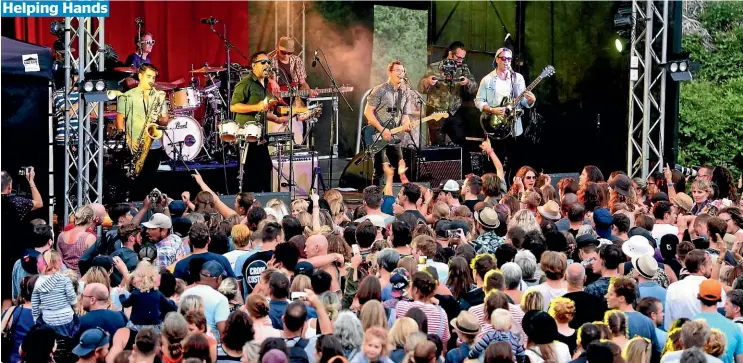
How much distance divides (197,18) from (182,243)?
8.44m

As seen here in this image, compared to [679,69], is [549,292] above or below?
below

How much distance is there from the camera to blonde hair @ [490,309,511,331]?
21.0 ft

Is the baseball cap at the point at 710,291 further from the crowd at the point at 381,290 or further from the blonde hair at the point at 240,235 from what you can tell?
the blonde hair at the point at 240,235

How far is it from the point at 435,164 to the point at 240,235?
24.8ft

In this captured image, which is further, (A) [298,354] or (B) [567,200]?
(B) [567,200]

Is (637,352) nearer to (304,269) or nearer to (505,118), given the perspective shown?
(304,269)

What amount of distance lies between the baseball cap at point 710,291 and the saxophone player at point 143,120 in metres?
8.68

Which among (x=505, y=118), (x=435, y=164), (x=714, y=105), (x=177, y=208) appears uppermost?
(x=714, y=105)

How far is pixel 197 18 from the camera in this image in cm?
1697

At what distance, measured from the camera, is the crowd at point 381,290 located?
6395 mm

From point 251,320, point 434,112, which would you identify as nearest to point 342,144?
point 434,112

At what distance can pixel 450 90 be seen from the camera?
16.5 meters

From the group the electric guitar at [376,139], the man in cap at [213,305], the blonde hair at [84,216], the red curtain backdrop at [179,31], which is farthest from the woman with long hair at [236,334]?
the red curtain backdrop at [179,31]

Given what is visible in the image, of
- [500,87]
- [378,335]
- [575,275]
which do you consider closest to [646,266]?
[575,275]
